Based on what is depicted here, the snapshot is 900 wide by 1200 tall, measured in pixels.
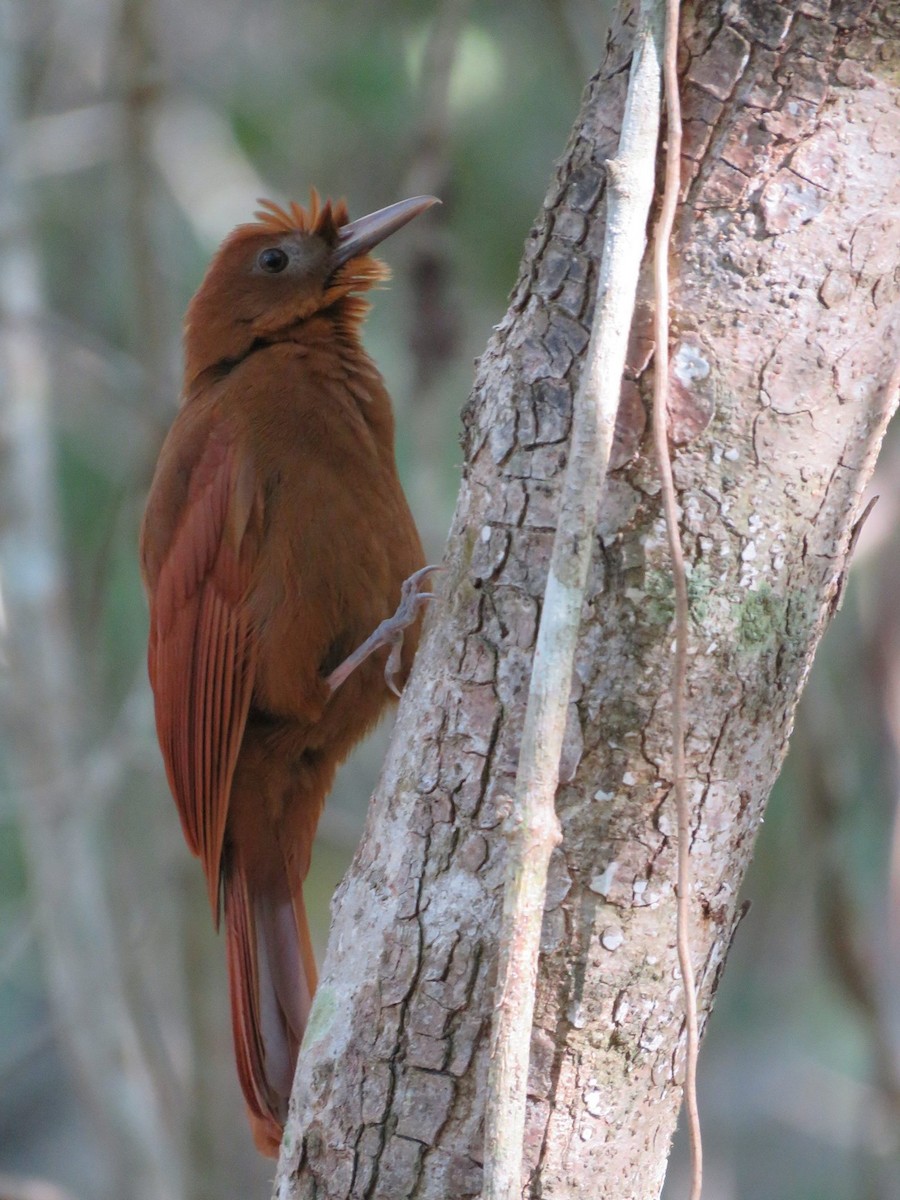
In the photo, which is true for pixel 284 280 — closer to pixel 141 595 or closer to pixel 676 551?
pixel 676 551

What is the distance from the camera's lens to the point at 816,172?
1511mm

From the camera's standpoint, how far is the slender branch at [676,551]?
145cm

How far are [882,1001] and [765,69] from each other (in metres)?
2.58

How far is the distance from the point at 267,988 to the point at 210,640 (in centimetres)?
66

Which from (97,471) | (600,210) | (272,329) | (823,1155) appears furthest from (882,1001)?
(97,471)

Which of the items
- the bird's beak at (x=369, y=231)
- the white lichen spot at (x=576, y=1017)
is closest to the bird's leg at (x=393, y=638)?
the bird's beak at (x=369, y=231)

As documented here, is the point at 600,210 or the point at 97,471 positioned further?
the point at 97,471

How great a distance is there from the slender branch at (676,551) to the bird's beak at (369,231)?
140cm

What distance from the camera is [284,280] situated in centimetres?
296

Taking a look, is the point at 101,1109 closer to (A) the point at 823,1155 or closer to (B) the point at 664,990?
(B) the point at 664,990

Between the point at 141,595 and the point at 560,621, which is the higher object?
the point at 141,595

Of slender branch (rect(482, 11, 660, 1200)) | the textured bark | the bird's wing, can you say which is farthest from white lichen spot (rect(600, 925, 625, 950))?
the bird's wing

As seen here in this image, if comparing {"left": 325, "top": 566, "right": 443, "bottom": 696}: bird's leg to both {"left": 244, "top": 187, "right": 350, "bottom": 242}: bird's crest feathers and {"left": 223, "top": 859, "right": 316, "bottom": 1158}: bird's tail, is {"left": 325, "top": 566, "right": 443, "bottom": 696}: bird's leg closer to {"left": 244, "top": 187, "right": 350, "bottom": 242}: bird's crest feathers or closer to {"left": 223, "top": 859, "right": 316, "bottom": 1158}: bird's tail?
{"left": 223, "top": 859, "right": 316, "bottom": 1158}: bird's tail

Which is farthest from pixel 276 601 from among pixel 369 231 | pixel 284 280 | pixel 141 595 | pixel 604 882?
pixel 141 595
